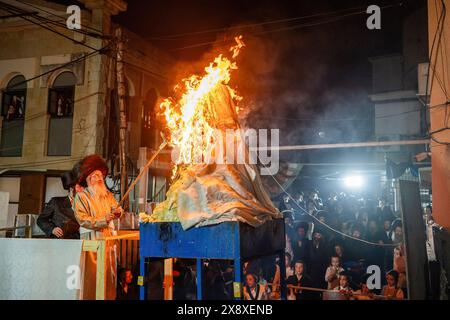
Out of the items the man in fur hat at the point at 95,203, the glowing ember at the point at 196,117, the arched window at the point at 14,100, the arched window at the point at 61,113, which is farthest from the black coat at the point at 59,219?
the arched window at the point at 14,100

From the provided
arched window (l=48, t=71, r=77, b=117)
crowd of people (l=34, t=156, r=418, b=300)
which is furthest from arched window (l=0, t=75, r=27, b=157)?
crowd of people (l=34, t=156, r=418, b=300)

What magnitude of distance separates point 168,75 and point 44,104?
20.1ft

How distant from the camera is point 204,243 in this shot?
14.9 feet

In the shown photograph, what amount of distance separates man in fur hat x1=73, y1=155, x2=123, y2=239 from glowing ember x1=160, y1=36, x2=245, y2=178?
4.39 ft

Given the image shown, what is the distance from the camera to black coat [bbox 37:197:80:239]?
24.2 feet

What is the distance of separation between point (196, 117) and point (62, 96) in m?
12.3

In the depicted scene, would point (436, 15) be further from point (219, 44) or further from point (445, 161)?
point (219, 44)

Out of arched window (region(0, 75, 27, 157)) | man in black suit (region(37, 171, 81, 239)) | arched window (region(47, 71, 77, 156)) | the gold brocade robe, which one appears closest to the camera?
the gold brocade robe

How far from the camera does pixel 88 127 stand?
14992mm

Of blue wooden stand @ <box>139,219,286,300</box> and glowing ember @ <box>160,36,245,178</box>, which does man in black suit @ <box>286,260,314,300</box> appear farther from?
glowing ember @ <box>160,36,245,178</box>

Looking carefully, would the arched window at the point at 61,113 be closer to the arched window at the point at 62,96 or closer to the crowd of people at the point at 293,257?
the arched window at the point at 62,96

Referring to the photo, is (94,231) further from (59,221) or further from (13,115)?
(13,115)

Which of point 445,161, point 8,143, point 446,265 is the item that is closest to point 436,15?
point 445,161
